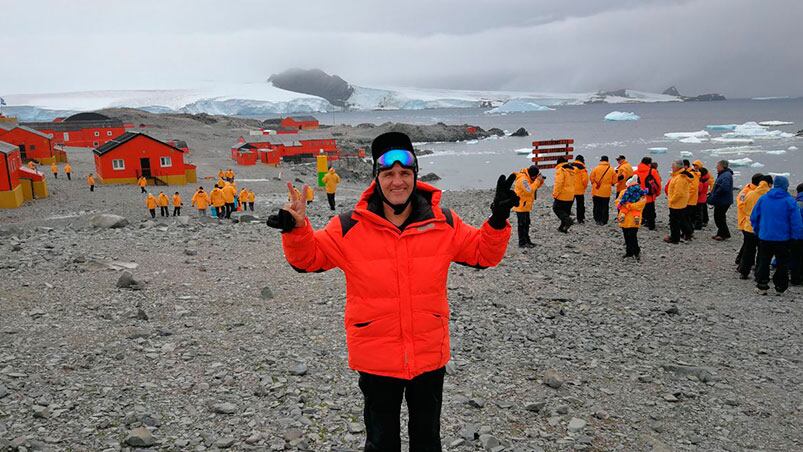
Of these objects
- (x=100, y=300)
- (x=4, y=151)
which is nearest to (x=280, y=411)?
(x=100, y=300)

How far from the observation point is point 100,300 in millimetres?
8664

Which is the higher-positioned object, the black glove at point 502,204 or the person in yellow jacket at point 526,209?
the black glove at point 502,204

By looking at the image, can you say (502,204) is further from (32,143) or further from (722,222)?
(32,143)

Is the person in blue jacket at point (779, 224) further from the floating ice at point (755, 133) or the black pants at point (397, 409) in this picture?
the floating ice at point (755, 133)

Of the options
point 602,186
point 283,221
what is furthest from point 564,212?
point 283,221

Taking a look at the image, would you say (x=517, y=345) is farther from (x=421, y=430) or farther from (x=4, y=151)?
(x=4, y=151)

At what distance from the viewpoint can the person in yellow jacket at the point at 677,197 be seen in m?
12.6

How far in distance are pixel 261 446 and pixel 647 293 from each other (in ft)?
24.2

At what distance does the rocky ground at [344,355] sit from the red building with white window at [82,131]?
5650 centimetres

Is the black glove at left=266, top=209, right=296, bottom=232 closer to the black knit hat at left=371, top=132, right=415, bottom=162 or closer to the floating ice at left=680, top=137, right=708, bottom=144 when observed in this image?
the black knit hat at left=371, top=132, right=415, bottom=162

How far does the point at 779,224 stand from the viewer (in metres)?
8.98

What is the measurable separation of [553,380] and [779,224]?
18.6ft

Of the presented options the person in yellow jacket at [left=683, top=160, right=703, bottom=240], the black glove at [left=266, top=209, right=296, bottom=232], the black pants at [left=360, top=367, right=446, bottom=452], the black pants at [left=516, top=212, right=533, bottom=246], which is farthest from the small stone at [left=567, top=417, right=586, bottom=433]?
the person in yellow jacket at [left=683, top=160, right=703, bottom=240]

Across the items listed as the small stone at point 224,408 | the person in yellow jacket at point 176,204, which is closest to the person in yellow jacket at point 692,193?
the small stone at point 224,408
